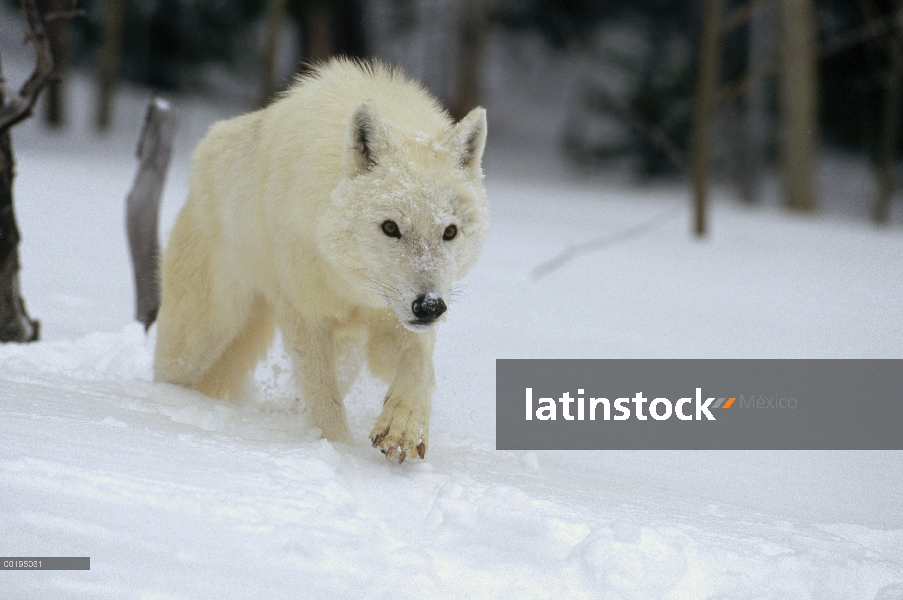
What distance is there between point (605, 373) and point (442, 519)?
2951 millimetres

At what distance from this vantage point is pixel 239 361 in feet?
14.7

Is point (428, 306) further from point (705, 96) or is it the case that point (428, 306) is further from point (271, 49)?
point (271, 49)

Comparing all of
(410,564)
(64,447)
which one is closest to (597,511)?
(410,564)

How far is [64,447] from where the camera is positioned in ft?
8.71

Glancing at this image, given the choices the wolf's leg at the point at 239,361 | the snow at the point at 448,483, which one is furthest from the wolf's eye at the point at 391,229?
the wolf's leg at the point at 239,361

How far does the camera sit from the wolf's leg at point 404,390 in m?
3.16

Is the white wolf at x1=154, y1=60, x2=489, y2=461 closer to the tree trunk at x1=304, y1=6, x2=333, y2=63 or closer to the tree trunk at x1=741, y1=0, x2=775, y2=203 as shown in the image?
the tree trunk at x1=304, y1=6, x2=333, y2=63

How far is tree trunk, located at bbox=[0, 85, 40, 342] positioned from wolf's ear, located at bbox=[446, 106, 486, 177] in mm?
2904

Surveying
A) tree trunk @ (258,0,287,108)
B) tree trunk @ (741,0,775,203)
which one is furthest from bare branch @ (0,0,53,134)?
tree trunk @ (741,0,775,203)

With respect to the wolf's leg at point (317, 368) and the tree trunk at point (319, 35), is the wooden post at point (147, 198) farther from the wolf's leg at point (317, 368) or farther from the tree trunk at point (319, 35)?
the tree trunk at point (319, 35)

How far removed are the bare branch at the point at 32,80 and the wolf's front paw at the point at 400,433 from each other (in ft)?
9.81

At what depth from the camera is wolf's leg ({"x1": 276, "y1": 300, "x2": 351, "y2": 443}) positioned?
3559 millimetres

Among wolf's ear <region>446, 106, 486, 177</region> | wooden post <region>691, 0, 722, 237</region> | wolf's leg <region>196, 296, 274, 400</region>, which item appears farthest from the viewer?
wooden post <region>691, 0, 722, 237</region>

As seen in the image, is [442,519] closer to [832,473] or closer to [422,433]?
[422,433]
